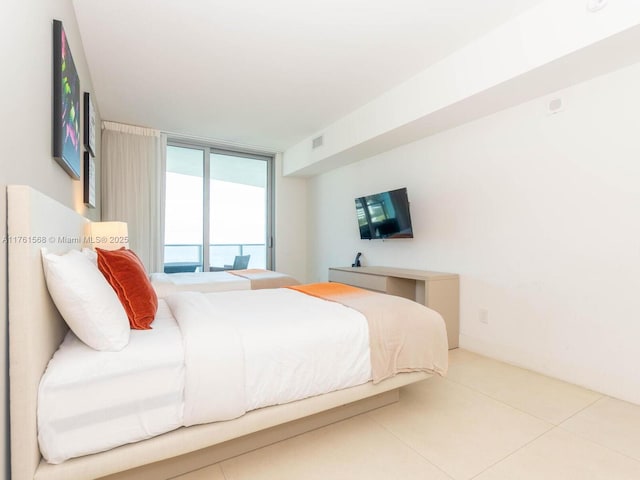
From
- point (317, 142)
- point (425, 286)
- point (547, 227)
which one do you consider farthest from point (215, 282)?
point (547, 227)

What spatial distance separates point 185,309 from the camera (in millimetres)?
1729

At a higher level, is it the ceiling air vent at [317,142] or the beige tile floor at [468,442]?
the ceiling air vent at [317,142]

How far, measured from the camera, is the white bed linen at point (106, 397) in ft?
3.55

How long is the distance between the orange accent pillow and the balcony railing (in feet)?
11.3

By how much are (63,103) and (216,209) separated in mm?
3503

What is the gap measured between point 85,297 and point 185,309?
0.56 meters

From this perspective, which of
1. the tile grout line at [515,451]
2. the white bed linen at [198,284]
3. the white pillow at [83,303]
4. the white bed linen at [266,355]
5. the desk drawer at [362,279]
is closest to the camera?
the white pillow at [83,303]

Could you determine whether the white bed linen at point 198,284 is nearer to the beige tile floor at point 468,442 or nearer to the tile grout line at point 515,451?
the beige tile floor at point 468,442

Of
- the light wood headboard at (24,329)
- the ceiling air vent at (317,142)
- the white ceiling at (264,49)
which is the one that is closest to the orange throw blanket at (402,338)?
the light wood headboard at (24,329)

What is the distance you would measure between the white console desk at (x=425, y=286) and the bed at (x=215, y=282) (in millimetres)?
860

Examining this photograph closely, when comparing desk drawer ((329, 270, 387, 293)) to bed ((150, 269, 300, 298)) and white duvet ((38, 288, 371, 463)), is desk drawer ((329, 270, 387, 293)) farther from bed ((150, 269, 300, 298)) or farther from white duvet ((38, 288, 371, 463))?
white duvet ((38, 288, 371, 463))

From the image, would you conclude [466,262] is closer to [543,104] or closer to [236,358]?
[543,104]

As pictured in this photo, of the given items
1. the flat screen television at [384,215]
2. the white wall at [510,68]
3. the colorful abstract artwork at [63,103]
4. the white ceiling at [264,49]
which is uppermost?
the white ceiling at [264,49]

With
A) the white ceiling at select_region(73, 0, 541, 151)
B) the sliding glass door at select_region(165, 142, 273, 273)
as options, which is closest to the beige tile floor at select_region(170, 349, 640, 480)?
→ the white ceiling at select_region(73, 0, 541, 151)
